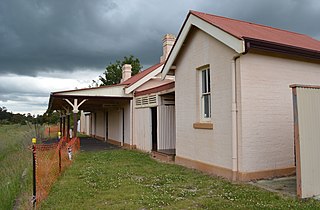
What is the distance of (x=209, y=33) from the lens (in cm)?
841

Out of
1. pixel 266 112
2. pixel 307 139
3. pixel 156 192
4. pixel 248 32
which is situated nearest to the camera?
pixel 307 139

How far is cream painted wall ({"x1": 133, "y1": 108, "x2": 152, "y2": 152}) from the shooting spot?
14.6m

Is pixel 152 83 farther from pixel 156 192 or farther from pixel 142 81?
pixel 156 192

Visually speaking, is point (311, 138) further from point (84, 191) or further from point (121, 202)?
point (84, 191)

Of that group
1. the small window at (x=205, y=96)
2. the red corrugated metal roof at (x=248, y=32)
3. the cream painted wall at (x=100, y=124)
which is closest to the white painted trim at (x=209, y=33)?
the red corrugated metal roof at (x=248, y=32)

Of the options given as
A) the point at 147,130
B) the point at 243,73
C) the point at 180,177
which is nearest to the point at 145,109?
the point at 147,130

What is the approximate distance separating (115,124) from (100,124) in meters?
6.39

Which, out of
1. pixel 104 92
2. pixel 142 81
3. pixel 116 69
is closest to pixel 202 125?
pixel 142 81

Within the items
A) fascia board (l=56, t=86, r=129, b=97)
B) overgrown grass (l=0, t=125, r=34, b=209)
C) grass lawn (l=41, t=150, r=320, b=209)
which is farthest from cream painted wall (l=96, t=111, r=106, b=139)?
grass lawn (l=41, t=150, r=320, b=209)

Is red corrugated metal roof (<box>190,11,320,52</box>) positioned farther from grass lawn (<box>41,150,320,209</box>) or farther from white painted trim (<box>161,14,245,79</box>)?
grass lawn (<box>41,150,320,209</box>)

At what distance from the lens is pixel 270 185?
22.5ft

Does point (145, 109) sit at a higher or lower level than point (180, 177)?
higher

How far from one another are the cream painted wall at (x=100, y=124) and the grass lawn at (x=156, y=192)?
51.7 ft

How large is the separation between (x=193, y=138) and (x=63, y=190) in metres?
4.41
